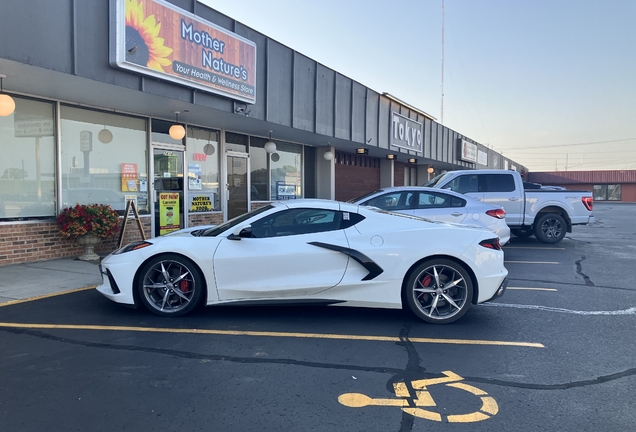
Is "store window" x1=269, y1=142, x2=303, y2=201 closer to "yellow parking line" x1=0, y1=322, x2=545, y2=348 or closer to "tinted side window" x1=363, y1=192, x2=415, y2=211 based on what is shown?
"tinted side window" x1=363, y1=192, x2=415, y2=211

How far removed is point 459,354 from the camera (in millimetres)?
4500

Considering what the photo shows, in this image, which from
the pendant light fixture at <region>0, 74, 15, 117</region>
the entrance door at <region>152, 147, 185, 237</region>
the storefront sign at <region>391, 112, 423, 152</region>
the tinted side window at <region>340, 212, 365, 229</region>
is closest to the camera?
the tinted side window at <region>340, 212, 365, 229</region>

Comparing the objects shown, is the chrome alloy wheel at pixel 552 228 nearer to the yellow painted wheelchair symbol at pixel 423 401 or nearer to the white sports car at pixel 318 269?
the white sports car at pixel 318 269

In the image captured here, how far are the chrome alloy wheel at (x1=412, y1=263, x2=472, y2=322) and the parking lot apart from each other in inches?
7.8

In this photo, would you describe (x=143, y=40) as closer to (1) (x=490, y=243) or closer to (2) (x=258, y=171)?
(1) (x=490, y=243)

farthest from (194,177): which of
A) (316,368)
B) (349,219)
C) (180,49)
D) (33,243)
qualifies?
(316,368)

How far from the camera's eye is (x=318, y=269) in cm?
543

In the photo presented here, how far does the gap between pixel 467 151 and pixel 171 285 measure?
A: 92.9 feet

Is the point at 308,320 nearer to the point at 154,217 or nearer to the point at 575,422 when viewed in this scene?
the point at 575,422

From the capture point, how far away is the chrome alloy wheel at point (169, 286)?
5.50 metres

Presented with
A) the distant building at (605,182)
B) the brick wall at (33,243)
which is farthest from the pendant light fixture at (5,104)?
Answer: the distant building at (605,182)

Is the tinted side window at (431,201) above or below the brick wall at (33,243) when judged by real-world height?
above

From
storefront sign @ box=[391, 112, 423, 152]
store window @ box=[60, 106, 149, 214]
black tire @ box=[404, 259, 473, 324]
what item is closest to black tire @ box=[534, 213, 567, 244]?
storefront sign @ box=[391, 112, 423, 152]

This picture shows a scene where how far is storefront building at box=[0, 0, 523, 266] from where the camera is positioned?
7383 millimetres
